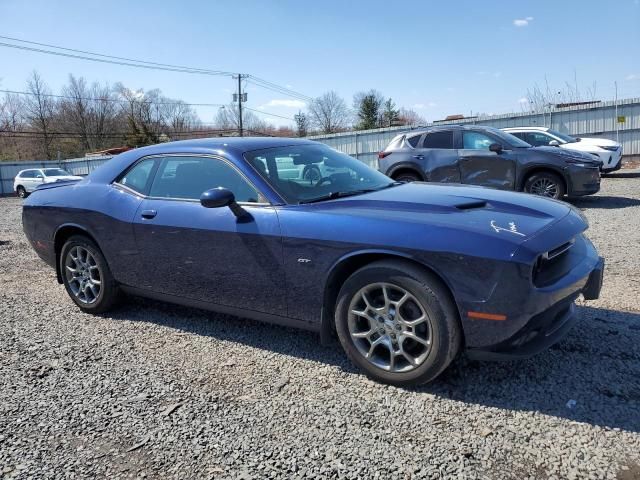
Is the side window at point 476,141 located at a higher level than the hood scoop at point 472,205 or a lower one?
higher

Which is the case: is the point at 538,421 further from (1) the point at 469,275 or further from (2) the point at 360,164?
(2) the point at 360,164

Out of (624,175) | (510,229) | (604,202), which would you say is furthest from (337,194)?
(624,175)

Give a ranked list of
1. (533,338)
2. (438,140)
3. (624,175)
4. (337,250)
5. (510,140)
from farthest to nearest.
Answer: (624,175) → (438,140) → (510,140) → (337,250) → (533,338)

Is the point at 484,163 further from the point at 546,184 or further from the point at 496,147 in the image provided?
the point at 546,184

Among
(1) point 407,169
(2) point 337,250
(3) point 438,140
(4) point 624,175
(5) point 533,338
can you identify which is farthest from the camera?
(4) point 624,175

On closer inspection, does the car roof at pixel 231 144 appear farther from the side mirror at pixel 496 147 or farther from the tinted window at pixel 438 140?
the tinted window at pixel 438 140

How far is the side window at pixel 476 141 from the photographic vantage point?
31.4 feet

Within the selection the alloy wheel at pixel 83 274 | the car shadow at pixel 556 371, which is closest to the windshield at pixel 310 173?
the car shadow at pixel 556 371

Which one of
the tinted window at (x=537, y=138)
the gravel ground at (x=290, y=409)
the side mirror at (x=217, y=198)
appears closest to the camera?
the gravel ground at (x=290, y=409)

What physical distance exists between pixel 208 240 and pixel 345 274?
3.48 feet

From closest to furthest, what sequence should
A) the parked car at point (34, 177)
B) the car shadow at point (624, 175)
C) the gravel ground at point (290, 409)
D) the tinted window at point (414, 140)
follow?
the gravel ground at point (290, 409) → the tinted window at point (414, 140) → the car shadow at point (624, 175) → the parked car at point (34, 177)

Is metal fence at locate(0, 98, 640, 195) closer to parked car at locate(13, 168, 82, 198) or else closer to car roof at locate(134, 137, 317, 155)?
car roof at locate(134, 137, 317, 155)

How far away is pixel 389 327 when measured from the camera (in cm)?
289

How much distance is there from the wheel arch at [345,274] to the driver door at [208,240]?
32cm
